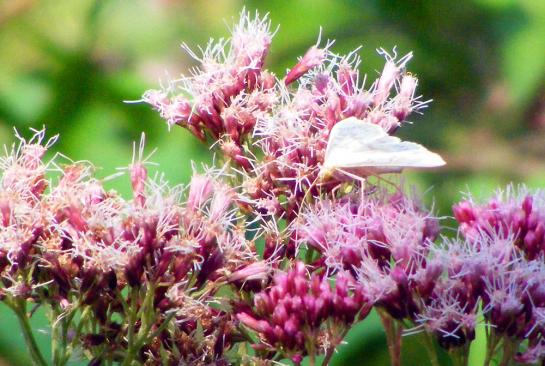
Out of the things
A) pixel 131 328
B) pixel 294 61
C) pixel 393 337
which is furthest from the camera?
pixel 294 61

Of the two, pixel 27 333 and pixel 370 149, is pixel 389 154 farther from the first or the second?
pixel 27 333

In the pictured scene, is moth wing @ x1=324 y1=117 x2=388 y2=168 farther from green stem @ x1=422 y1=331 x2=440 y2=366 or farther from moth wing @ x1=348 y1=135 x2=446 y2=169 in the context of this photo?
green stem @ x1=422 y1=331 x2=440 y2=366

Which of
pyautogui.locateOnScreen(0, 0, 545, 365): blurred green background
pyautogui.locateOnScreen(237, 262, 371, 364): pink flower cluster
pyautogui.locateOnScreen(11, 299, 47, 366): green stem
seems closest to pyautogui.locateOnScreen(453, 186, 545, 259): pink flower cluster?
pyautogui.locateOnScreen(237, 262, 371, 364): pink flower cluster

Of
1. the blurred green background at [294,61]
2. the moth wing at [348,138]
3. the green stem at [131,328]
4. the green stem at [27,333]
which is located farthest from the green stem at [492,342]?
the blurred green background at [294,61]

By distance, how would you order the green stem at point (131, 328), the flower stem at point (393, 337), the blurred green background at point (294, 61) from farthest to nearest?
the blurred green background at point (294, 61) → the flower stem at point (393, 337) → the green stem at point (131, 328)

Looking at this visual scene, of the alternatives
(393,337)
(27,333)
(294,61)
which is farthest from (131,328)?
(294,61)

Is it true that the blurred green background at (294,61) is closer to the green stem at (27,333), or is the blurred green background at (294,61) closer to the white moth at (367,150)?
the white moth at (367,150)
